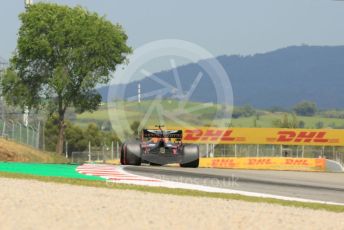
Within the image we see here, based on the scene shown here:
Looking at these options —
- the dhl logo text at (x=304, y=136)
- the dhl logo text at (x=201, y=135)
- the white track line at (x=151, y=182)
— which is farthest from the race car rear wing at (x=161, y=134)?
the dhl logo text at (x=304, y=136)

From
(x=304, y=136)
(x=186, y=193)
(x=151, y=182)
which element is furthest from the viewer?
(x=304, y=136)

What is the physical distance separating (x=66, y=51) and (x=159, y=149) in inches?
1132

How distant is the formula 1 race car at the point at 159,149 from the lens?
1120 inches

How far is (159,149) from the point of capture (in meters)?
28.6

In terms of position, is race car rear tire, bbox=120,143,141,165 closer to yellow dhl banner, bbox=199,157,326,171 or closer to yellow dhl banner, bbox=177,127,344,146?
yellow dhl banner, bbox=199,157,326,171

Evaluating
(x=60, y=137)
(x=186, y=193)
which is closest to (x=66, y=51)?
(x=60, y=137)

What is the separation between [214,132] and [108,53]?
22329 millimetres

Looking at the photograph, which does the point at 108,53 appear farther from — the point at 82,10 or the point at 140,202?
the point at 140,202

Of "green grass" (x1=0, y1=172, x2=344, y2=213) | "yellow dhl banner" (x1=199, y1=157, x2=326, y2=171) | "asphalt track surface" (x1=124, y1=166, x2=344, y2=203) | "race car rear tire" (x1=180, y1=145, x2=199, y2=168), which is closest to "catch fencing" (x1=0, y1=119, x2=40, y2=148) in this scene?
"race car rear tire" (x1=180, y1=145, x2=199, y2=168)

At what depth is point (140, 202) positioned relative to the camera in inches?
561

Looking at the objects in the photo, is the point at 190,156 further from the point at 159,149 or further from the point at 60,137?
the point at 60,137

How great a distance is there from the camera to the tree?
5481 cm

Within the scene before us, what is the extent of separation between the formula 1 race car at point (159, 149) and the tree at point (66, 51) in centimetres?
2590

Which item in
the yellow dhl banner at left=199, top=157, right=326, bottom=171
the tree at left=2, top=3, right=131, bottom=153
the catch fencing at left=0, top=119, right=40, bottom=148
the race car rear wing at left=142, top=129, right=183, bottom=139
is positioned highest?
the tree at left=2, top=3, right=131, bottom=153
